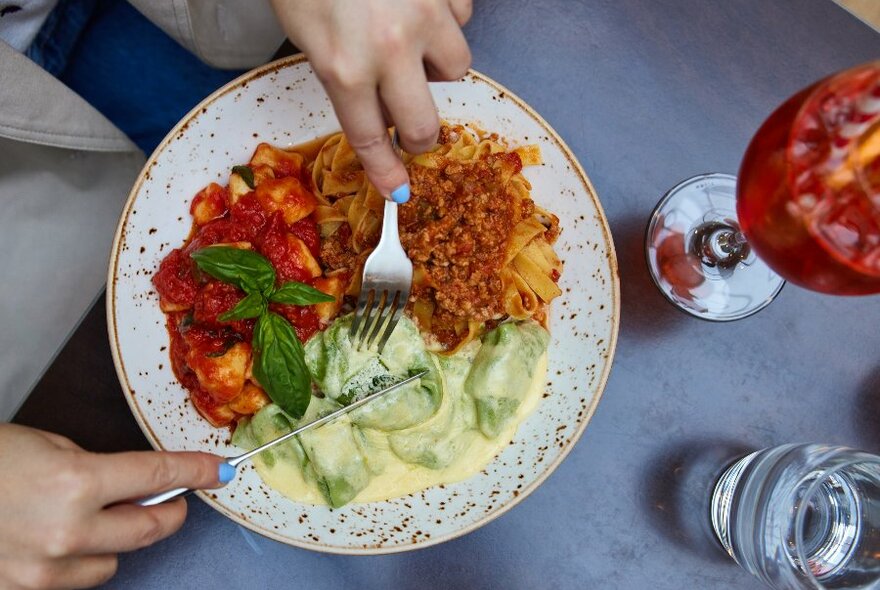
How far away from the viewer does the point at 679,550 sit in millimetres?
2674

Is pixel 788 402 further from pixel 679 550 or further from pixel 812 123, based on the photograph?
pixel 812 123

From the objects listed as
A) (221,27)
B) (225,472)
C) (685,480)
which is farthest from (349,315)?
(685,480)

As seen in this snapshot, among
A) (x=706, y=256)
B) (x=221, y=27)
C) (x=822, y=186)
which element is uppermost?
(x=221, y=27)

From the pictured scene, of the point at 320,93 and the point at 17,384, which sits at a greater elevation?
the point at 320,93

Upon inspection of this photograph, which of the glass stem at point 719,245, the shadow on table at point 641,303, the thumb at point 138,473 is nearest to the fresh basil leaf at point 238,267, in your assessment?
the thumb at point 138,473

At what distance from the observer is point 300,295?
2.21 metres

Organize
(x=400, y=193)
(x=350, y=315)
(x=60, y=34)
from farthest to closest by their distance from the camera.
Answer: (x=60, y=34)
(x=350, y=315)
(x=400, y=193)

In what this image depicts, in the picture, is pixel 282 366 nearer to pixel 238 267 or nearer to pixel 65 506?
pixel 238 267

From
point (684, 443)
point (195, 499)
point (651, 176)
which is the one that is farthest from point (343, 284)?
point (684, 443)

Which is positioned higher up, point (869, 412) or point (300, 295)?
point (300, 295)

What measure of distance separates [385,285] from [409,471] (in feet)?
2.40

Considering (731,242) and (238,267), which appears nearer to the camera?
(238,267)

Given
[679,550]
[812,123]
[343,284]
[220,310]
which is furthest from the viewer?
[679,550]

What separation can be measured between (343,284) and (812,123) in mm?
1571
